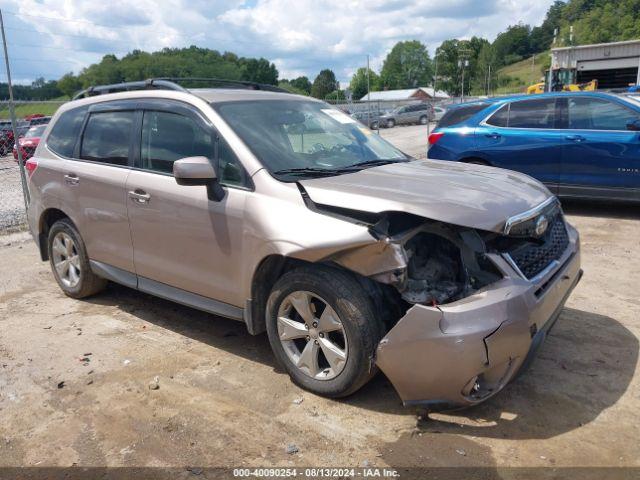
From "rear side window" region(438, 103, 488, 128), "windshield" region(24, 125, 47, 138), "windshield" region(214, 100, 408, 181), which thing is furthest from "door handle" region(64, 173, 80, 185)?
"windshield" region(24, 125, 47, 138)

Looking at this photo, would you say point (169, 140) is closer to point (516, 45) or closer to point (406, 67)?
point (406, 67)

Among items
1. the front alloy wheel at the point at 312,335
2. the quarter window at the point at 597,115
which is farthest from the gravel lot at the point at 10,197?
the quarter window at the point at 597,115

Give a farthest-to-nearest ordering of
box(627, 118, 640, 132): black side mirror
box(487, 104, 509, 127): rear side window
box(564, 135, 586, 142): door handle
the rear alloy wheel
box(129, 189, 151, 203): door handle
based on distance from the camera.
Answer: box(487, 104, 509, 127): rear side window → box(564, 135, 586, 142): door handle → box(627, 118, 640, 132): black side mirror → the rear alloy wheel → box(129, 189, 151, 203): door handle

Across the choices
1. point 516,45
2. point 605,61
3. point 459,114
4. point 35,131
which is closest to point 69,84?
point 35,131

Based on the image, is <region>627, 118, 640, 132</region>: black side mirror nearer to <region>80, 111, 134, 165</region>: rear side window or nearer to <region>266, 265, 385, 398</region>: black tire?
<region>266, 265, 385, 398</region>: black tire

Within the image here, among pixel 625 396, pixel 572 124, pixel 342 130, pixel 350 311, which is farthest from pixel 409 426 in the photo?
pixel 572 124

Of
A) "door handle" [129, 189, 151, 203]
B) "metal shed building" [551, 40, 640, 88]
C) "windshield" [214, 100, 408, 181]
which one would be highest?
"metal shed building" [551, 40, 640, 88]

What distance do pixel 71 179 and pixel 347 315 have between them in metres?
3.05

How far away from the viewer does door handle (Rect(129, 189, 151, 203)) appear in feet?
13.7

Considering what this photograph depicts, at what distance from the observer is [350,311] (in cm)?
309

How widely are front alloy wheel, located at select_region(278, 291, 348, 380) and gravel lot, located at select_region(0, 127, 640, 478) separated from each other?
0.23m

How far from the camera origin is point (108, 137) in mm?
4688

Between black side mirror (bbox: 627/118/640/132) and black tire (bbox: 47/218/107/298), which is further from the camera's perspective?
black side mirror (bbox: 627/118/640/132)

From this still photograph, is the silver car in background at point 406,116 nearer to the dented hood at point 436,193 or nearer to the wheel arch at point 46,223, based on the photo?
the wheel arch at point 46,223
